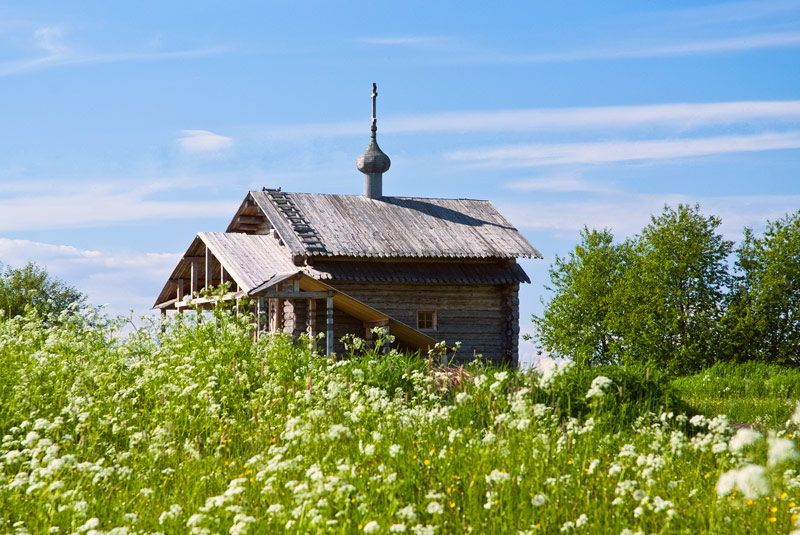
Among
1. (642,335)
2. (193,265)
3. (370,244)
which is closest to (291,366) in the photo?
(370,244)

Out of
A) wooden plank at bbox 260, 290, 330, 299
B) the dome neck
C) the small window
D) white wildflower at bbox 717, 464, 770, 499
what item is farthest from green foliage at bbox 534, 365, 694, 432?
the dome neck

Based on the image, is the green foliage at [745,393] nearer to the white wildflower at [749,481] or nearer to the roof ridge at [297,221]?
the white wildflower at [749,481]

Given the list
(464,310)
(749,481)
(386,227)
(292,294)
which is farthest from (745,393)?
(386,227)

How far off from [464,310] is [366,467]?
66.8ft

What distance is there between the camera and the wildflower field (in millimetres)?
4855

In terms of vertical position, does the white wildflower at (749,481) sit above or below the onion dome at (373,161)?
below

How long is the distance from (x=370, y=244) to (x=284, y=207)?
3116mm

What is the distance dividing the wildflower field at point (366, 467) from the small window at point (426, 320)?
52.1 ft

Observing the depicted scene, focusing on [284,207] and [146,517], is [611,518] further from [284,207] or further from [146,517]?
[284,207]

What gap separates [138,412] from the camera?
8.70m

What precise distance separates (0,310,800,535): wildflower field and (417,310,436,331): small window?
1587 centimetres

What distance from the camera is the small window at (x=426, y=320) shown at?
25484 mm

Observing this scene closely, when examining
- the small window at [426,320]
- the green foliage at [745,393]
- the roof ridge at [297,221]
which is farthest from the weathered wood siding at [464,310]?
the green foliage at [745,393]

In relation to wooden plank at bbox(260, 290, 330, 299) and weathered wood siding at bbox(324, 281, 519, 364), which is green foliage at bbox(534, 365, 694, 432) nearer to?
wooden plank at bbox(260, 290, 330, 299)
